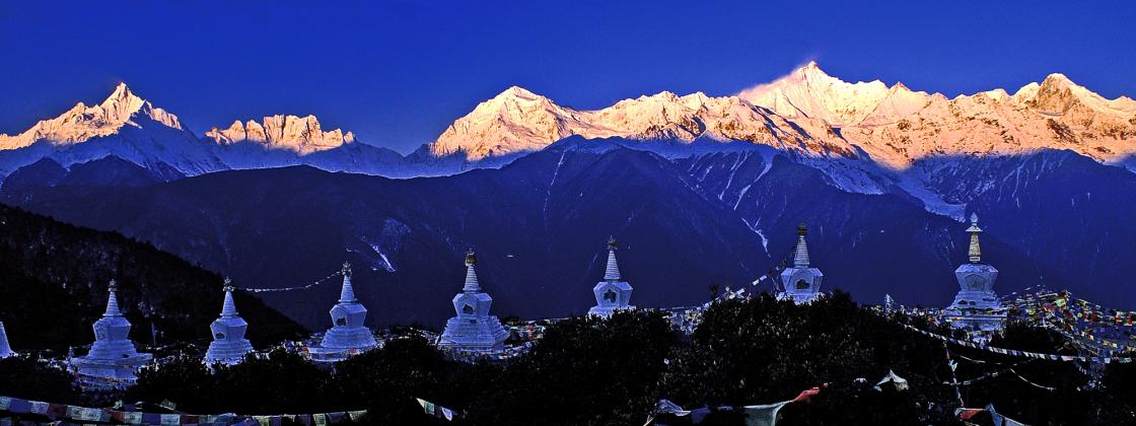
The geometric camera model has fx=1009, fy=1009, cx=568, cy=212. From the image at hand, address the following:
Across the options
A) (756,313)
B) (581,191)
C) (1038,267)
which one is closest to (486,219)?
(581,191)

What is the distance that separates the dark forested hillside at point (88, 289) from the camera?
200 ft

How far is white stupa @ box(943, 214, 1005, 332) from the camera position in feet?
115

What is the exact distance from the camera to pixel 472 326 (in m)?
40.3

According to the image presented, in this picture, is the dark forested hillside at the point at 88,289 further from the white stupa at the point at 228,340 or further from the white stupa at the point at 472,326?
the white stupa at the point at 472,326

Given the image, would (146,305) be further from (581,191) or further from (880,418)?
(581,191)

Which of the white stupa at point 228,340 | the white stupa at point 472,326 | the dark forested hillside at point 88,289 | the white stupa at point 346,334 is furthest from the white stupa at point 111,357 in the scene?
the dark forested hillside at point 88,289

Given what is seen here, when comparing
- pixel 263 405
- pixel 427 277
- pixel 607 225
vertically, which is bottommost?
pixel 263 405

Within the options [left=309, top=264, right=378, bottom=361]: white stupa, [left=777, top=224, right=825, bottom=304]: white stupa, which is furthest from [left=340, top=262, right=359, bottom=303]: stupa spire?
[left=777, top=224, right=825, bottom=304]: white stupa

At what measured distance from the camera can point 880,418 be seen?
21719 millimetres

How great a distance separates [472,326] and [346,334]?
5062 millimetres

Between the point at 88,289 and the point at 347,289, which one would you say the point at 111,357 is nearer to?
the point at 347,289

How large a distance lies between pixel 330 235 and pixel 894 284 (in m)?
84.0

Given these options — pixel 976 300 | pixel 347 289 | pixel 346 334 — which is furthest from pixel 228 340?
pixel 976 300

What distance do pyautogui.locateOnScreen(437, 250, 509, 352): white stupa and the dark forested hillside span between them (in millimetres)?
17311
